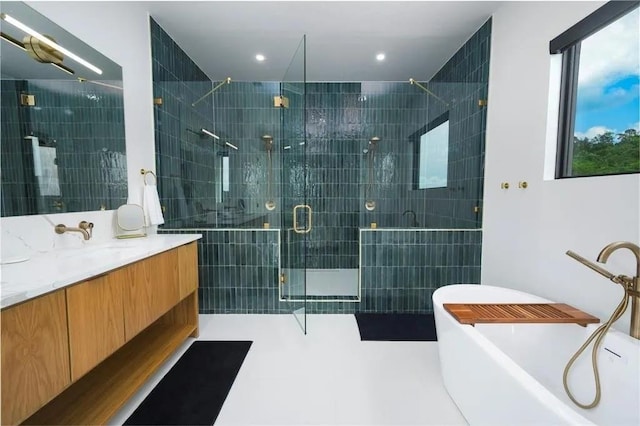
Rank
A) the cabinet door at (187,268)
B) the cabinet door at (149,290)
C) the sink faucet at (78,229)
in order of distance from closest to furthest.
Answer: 1. the cabinet door at (149,290)
2. the sink faucet at (78,229)
3. the cabinet door at (187,268)

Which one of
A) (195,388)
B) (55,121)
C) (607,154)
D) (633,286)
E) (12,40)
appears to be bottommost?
(195,388)

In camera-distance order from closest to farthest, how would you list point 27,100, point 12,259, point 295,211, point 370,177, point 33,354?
point 33,354
point 12,259
point 27,100
point 295,211
point 370,177

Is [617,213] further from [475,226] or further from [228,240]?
[228,240]

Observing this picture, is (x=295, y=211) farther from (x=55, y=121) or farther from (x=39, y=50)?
(x=39, y=50)

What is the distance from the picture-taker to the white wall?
1.38 m

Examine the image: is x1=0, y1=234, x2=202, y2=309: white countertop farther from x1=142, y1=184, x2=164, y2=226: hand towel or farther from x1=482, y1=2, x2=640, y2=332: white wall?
x1=482, y1=2, x2=640, y2=332: white wall

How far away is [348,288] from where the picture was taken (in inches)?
118

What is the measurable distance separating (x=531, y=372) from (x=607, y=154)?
4.42 ft

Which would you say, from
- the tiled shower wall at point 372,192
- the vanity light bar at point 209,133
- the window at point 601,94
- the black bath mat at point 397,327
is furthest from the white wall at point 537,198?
the vanity light bar at point 209,133

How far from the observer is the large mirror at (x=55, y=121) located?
4.28 ft

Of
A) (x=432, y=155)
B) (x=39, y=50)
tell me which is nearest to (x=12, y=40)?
(x=39, y=50)

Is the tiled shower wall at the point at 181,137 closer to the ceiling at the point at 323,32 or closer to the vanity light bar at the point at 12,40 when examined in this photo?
the ceiling at the point at 323,32

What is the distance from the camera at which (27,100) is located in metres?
1.37

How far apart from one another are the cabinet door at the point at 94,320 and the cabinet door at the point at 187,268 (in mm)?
609
